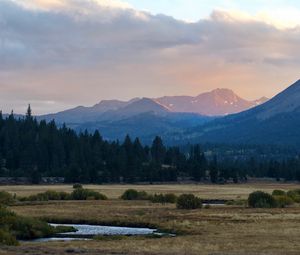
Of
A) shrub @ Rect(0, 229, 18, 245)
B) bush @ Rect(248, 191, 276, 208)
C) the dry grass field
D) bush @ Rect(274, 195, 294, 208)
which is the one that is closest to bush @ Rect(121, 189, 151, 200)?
the dry grass field

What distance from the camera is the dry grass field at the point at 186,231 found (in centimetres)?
4222

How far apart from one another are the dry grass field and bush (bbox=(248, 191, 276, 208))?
22.4ft

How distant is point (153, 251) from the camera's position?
136 feet

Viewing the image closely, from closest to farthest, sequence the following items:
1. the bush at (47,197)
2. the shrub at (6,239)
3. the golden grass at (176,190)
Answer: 1. the shrub at (6,239)
2. the bush at (47,197)
3. the golden grass at (176,190)

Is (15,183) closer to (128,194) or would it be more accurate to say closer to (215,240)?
(128,194)

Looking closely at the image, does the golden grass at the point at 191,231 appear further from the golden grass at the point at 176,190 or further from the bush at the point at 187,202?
the golden grass at the point at 176,190

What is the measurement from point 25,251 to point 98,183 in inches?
5572

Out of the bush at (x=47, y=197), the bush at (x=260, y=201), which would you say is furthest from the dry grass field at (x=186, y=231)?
the bush at (x=47, y=197)

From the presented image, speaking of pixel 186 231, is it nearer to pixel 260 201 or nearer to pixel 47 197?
pixel 260 201

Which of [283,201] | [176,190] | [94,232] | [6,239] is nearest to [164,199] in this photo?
[283,201]

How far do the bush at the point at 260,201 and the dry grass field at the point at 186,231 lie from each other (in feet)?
22.4

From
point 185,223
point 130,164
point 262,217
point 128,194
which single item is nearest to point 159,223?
point 185,223

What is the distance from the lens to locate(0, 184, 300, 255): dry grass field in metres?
42.2

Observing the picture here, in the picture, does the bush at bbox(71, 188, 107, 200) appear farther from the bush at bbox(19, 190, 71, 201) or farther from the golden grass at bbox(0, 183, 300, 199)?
the golden grass at bbox(0, 183, 300, 199)
